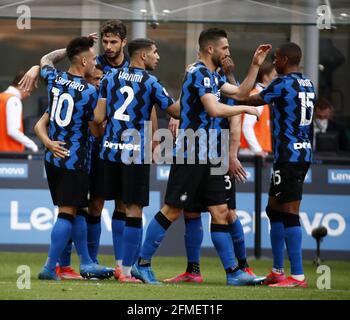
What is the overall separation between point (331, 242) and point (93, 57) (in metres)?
4.66

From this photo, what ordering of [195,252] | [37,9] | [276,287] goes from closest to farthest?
[276,287] < [195,252] < [37,9]

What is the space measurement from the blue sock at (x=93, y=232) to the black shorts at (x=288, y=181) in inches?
65.4

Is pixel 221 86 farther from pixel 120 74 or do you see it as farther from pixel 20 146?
pixel 20 146

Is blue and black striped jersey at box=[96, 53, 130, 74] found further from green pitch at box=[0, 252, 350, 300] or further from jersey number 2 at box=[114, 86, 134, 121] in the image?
green pitch at box=[0, 252, 350, 300]

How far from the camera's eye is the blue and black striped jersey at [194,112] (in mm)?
10523

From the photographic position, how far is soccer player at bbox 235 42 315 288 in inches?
423

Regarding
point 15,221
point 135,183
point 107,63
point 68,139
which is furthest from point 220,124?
point 15,221

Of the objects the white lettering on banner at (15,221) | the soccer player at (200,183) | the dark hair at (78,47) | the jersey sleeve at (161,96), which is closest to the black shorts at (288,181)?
the soccer player at (200,183)

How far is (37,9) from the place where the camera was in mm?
14055

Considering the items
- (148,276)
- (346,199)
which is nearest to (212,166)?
(148,276)

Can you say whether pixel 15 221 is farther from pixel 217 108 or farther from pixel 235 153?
pixel 217 108

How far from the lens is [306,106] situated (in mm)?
10805

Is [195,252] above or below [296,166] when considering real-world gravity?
below

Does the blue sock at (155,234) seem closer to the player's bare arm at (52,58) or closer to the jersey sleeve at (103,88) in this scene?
the jersey sleeve at (103,88)
